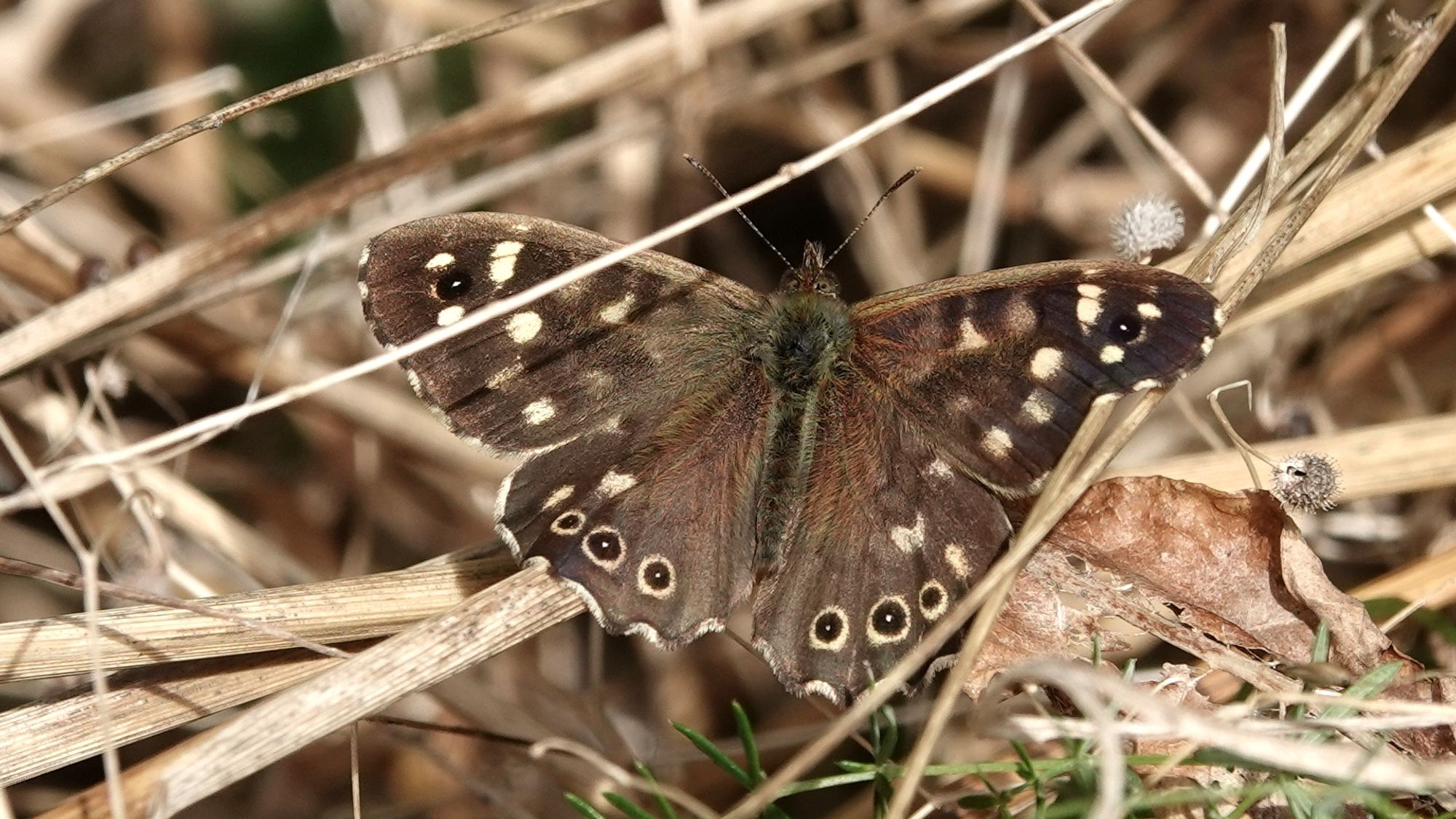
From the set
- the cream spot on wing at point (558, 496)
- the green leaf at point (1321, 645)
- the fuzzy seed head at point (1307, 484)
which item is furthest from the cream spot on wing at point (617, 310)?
the green leaf at point (1321, 645)

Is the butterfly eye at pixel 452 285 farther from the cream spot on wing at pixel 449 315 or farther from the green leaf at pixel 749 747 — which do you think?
the green leaf at pixel 749 747

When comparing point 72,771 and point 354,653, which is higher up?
point 72,771

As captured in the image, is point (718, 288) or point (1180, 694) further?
point (718, 288)

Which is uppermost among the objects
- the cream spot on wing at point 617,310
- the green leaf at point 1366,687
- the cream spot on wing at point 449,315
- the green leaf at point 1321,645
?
the cream spot on wing at point 617,310

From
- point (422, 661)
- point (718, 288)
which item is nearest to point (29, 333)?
point (422, 661)

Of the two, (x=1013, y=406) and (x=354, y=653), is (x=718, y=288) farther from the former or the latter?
(x=354, y=653)

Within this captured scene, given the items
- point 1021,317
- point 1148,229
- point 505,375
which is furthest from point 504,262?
point 1148,229

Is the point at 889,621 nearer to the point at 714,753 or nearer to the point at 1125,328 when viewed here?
the point at 714,753
